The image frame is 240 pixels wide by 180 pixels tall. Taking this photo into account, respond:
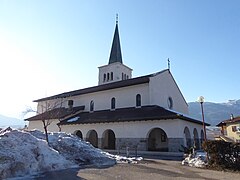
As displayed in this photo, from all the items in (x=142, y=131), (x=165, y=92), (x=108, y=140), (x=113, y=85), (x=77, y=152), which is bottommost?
(x=77, y=152)

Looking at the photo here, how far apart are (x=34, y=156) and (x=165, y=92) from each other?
62.7ft

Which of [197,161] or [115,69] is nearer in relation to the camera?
[197,161]

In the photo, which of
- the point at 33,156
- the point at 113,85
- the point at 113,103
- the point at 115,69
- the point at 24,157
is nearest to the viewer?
the point at 24,157

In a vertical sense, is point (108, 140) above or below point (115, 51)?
below

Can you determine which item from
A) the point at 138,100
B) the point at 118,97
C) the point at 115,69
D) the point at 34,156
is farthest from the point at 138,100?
the point at 115,69

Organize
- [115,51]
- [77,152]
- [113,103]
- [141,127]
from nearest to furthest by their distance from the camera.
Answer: [77,152], [141,127], [113,103], [115,51]

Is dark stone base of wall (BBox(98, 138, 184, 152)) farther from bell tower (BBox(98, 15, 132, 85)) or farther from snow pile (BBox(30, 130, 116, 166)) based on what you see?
bell tower (BBox(98, 15, 132, 85))

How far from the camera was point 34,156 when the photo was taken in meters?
10.9

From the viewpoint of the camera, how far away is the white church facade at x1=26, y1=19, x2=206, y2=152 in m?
20.7

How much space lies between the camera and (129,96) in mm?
25875

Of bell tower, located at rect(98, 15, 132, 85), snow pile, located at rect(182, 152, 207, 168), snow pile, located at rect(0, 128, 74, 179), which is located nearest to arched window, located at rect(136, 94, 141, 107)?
snow pile, located at rect(182, 152, 207, 168)

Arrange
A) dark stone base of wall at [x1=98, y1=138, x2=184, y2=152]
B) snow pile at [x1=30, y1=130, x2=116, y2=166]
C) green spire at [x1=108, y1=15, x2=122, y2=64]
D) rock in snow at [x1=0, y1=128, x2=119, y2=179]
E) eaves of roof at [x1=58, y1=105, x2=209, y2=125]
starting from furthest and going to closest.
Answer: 1. green spire at [x1=108, y1=15, x2=122, y2=64]
2. eaves of roof at [x1=58, y1=105, x2=209, y2=125]
3. dark stone base of wall at [x1=98, y1=138, x2=184, y2=152]
4. snow pile at [x1=30, y1=130, x2=116, y2=166]
5. rock in snow at [x1=0, y1=128, x2=119, y2=179]

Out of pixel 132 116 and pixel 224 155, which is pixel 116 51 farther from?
pixel 224 155

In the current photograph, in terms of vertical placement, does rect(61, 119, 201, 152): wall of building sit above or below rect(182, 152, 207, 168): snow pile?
above
